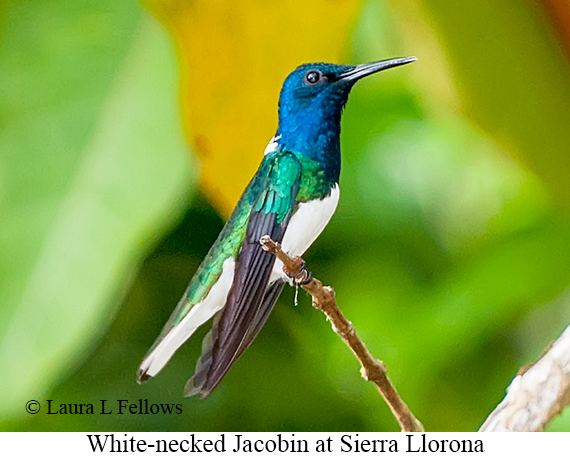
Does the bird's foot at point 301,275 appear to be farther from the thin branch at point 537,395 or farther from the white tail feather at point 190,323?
the thin branch at point 537,395

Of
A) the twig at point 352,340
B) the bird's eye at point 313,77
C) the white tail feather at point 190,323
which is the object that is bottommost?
the twig at point 352,340

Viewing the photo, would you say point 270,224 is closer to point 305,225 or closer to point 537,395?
point 305,225

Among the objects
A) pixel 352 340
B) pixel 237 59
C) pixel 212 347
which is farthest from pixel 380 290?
pixel 237 59

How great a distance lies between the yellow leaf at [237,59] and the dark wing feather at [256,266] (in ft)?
0.11

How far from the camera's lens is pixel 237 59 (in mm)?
803

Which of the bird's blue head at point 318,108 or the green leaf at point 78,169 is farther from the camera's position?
the bird's blue head at point 318,108

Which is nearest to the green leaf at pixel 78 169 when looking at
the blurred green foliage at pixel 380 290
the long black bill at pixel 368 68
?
the blurred green foliage at pixel 380 290

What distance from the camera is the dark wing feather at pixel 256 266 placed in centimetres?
85

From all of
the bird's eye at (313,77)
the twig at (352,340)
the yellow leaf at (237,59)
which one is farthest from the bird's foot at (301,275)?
the bird's eye at (313,77)

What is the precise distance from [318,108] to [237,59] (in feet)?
0.49

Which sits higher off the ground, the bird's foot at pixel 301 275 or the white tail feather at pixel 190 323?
the white tail feather at pixel 190 323

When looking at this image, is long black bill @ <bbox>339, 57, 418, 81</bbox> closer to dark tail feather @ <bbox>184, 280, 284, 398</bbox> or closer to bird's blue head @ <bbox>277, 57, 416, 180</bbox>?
bird's blue head @ <bbox>277, 57, 416, 180</bbox>
